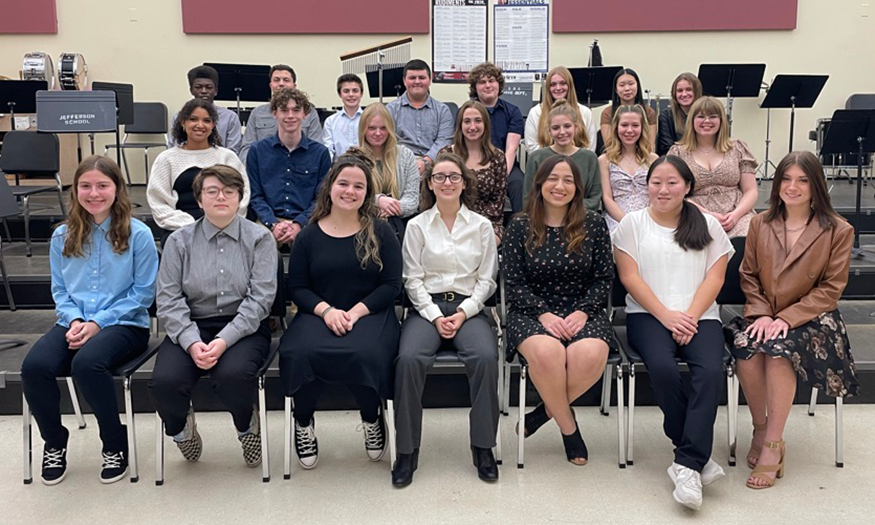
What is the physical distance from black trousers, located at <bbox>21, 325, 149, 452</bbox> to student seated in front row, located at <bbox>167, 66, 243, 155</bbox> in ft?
4.66

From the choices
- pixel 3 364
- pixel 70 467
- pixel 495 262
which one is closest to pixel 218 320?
pixel 70 467

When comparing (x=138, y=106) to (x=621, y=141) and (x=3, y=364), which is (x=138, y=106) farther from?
(x=621, y=141)

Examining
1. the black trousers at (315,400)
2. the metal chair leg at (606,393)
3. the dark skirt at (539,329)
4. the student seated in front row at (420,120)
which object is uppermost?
the student seated in front row at (420,120)

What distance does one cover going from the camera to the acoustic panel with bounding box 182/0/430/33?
775 cm

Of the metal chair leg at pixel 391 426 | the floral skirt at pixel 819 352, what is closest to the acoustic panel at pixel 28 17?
the metal chair leg at pixel 391 426

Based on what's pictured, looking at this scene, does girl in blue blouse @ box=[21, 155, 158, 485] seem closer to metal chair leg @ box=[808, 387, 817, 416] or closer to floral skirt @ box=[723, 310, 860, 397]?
floral skirt @ box=[723, 310, 860, 397]

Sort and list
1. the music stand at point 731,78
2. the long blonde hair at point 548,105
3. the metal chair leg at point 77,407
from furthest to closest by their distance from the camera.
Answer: the music stand at point 731,78, the long blonde hair at point 548,105, the metal chair leg at point 77,407

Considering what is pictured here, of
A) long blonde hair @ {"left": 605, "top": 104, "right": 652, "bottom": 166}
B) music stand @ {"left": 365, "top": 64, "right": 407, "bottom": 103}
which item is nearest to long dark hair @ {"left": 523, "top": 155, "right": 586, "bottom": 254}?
long blonde hair @ {"left": 605, "top": 104, "right": 652, "bottom": 166}

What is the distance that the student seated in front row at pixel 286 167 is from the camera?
13.5 ft

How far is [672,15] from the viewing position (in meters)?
7.79

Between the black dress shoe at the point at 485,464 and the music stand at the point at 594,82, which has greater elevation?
the music stand at the point at 594,82

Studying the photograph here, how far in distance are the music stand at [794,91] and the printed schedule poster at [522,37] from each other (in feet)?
7.55

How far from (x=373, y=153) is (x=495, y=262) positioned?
4.09 ft

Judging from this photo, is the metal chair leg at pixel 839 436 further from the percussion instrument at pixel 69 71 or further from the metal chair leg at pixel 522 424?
the percussion instrument at pixel 69 71
